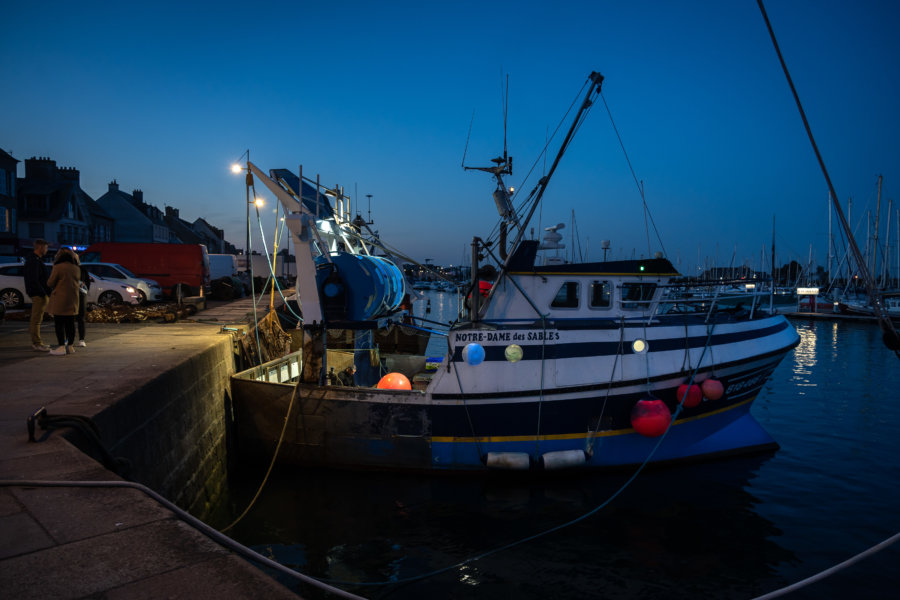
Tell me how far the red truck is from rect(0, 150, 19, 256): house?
1229 cm

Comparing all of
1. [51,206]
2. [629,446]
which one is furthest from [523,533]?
[51,206]

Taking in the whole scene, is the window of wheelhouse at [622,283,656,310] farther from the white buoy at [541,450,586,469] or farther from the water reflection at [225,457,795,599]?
the water reflection at [225,457,795,599]

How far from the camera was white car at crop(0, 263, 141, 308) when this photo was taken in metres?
15.6

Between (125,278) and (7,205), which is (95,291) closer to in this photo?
(125,278)

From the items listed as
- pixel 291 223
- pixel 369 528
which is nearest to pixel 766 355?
pixel 369 528

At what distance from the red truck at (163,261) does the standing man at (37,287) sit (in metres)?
14.0

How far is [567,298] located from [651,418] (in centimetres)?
244

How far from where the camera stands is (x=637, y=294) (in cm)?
963

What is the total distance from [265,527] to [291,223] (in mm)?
4677

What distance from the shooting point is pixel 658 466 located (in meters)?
9.24

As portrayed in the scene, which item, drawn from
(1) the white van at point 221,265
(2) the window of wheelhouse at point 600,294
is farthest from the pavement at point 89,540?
(1) the white van at point 221,265

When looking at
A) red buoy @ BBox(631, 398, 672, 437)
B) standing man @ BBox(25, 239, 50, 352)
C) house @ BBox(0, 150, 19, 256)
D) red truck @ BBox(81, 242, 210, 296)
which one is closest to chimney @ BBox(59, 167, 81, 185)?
house @ BBox(0, 150, 19, 256)

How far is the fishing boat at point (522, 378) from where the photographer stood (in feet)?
27.8

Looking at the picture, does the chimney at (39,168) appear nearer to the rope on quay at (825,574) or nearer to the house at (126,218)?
the house at (126,218)
